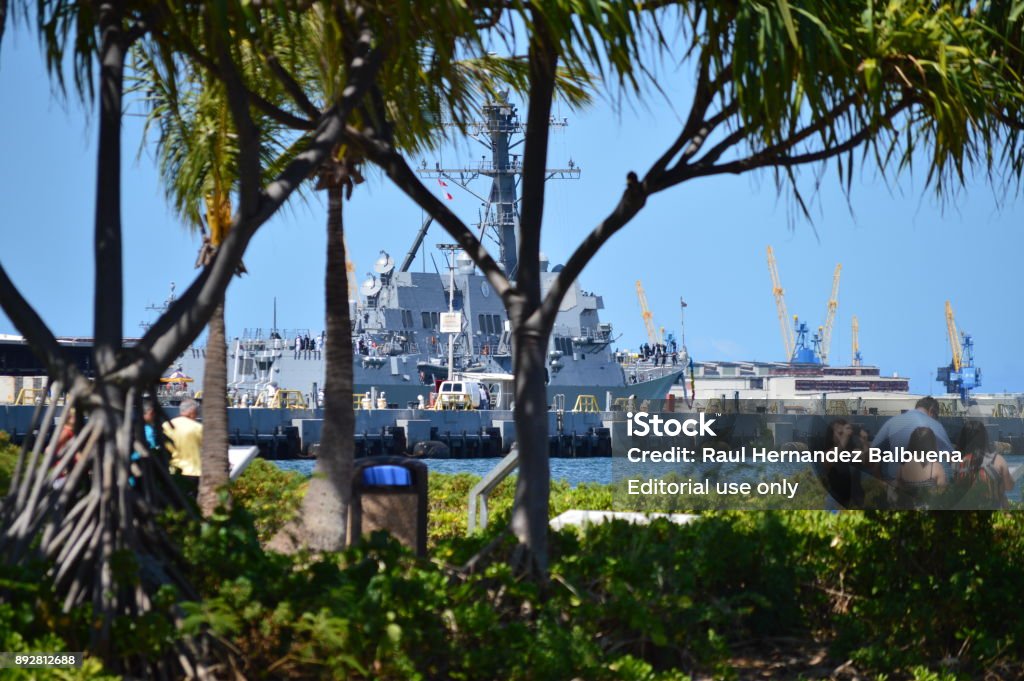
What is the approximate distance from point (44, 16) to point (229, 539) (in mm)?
2635

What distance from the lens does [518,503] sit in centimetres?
591

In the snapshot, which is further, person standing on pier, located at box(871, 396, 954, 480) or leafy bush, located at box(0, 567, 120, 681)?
person standing on pier, located at box(871, 396, 954, 480)

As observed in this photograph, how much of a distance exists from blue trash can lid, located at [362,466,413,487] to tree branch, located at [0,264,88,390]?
3497 millimetres

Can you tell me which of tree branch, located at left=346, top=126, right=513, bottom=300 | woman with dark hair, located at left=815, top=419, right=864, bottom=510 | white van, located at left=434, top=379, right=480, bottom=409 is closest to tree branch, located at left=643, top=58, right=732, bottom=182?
tree branch, located at left=346, top=126, right=513, bottom=300

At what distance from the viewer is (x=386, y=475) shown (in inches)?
327

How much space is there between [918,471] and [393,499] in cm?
348

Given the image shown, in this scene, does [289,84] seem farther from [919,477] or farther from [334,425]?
[919,477]

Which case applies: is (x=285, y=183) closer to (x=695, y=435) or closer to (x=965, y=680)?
(x=965, y=680)

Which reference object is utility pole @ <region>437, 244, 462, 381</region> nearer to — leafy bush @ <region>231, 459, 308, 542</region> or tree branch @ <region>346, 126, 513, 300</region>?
leafy bush @ <region>231, 459, 308, 542</region>

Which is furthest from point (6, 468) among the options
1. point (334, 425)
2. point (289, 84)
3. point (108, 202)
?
point (108, 202)

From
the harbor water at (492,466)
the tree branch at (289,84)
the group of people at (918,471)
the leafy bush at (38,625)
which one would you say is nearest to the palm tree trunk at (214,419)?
the tree branch at (289,84)

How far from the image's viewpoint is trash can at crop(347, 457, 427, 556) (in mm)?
8141

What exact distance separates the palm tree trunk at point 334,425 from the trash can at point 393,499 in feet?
1.14

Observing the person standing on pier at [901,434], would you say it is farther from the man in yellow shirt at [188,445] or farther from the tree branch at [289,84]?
the man in yellow shirt at [188,445]
